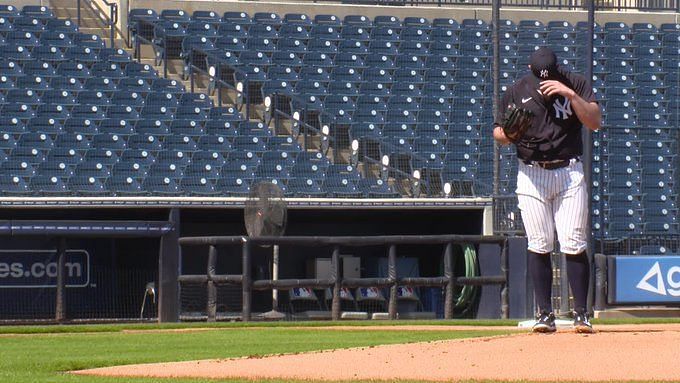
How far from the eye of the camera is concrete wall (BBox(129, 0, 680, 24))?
81.5 ft

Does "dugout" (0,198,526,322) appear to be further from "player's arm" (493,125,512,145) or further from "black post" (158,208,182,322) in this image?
"player's arm" (493,125,512,145)

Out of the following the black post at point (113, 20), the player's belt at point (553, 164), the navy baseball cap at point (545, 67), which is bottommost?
the player's belt at point (553, 164)

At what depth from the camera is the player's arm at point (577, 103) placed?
8.47 metres

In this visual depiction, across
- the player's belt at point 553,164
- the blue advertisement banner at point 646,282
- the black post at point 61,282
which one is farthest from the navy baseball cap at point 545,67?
the black post at point 61,282

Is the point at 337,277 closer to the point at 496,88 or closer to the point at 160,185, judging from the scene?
the point at 160,185

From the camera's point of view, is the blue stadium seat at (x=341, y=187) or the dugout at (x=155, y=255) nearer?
the dugout at (x=155, y=255)

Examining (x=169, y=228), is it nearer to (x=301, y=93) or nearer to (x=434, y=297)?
(x=434, y=297)

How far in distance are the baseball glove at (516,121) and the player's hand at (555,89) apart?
173 mm

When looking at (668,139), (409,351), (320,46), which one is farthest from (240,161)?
(409,351)

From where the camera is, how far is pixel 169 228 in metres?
17.1

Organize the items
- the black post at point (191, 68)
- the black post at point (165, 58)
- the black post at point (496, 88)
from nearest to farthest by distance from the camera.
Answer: the black post at point (496, 88)
the black post at point (191, 68)
the black post at point (165, 58)

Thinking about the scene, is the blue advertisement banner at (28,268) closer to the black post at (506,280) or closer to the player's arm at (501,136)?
the black post at (506,280)

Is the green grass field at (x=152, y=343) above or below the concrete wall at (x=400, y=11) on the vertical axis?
below

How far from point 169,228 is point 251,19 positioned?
8.20 m
